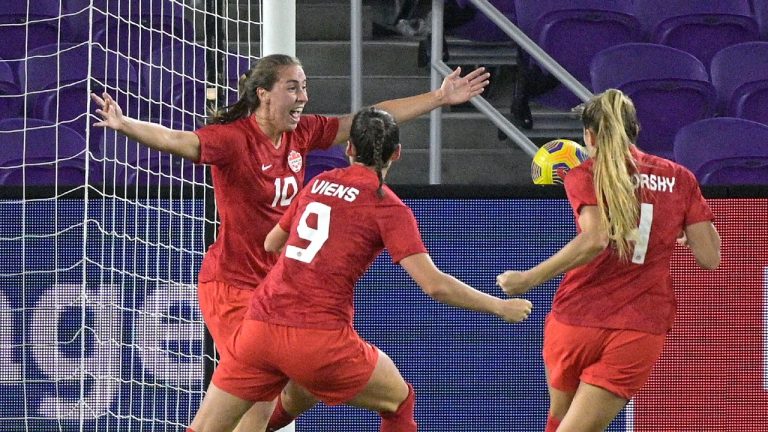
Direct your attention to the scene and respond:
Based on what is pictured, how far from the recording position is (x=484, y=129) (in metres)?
9.11

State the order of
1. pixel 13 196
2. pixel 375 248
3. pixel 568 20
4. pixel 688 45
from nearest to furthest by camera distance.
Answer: pixel 375 248
pixel 13 196
pixel 568 20
pixel 688 45

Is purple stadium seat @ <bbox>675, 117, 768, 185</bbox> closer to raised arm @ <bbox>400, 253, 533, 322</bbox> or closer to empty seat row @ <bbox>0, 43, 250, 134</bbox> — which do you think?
empty seat row @ <bbox>0, 43, 250, 134</bbox>

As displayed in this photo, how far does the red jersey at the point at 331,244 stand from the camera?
4.86 meters

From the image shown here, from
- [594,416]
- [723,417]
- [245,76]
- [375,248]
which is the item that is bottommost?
[723,417]

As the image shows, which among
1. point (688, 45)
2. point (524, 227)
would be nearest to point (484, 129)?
point (688, 45)

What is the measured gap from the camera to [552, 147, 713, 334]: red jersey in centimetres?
511

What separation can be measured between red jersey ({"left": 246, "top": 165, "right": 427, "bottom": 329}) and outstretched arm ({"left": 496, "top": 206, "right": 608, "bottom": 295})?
394mm

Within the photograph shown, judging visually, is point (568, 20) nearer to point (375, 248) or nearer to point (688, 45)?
point (688, 45)

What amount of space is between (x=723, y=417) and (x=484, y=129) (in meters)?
3.18

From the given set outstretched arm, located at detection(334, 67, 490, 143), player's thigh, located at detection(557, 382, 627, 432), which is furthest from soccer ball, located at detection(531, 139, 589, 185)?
player's thigh, located at detection(557, 382, 627, 432)

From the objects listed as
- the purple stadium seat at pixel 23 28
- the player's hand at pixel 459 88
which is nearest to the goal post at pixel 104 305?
the player's hand at pixel 459 88

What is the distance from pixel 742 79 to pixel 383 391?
4682 millimetres

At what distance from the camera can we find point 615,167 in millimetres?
5043

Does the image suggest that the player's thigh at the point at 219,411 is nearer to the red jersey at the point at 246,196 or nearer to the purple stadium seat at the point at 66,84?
the red jersey at the point at 246,196
